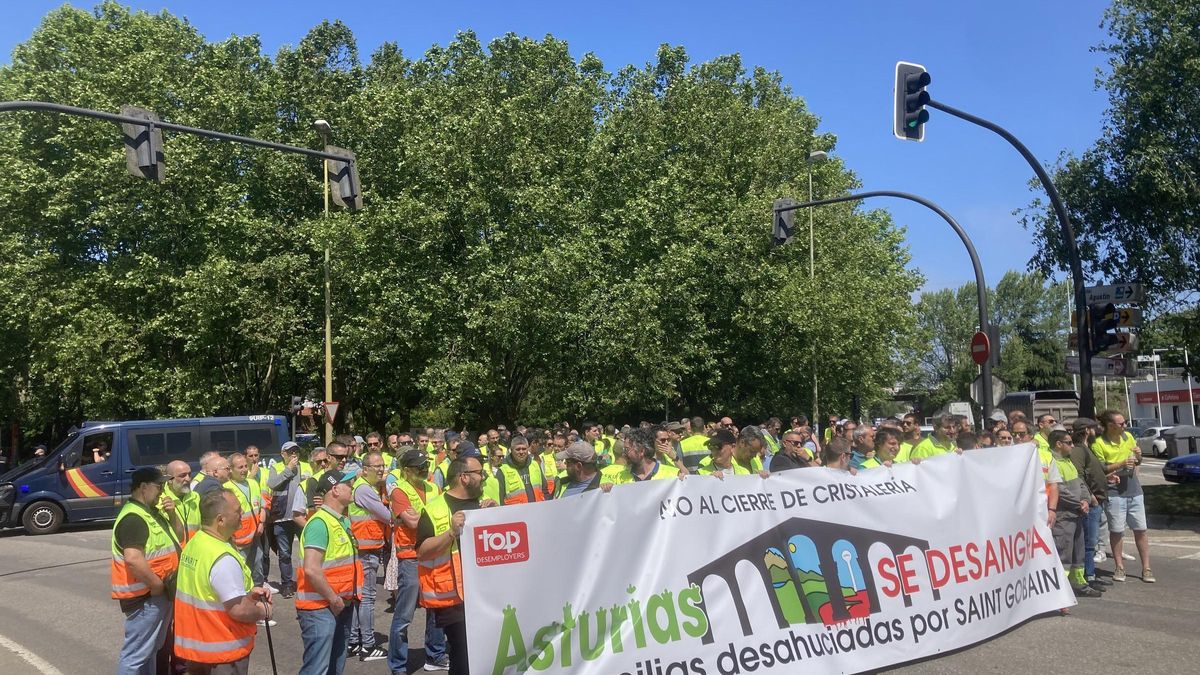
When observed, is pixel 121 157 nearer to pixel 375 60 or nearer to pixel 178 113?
pixel 178 113

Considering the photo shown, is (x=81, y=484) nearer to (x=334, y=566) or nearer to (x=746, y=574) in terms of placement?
(x=334, y=566)

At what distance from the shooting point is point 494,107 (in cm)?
2897

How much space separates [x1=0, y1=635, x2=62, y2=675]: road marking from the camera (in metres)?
7.66

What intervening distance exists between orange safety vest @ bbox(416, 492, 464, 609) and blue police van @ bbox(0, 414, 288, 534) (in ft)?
52.2

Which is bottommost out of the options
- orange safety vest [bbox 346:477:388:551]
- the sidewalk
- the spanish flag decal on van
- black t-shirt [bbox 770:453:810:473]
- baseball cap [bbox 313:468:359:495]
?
the sidewalk

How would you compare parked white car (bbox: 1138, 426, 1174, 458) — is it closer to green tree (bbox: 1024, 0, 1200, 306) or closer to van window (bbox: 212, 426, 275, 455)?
green tree (bbox: 1024, 0, 1200, 306)

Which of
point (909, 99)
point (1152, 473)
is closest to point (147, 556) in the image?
point (909, 99)

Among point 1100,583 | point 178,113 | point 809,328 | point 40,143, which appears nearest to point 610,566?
point 1100,583

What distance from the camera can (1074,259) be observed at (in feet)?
47.7

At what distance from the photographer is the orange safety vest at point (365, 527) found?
780 cm

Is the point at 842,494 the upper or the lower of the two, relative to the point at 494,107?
lower

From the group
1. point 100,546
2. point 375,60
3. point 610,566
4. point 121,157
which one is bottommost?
point 100,546

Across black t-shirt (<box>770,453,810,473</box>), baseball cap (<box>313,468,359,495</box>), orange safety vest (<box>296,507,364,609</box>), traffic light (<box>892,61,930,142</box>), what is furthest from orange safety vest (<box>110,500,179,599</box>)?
traffic light (<box>892,61,930,142</box>)

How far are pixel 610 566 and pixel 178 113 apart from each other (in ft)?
86.3
